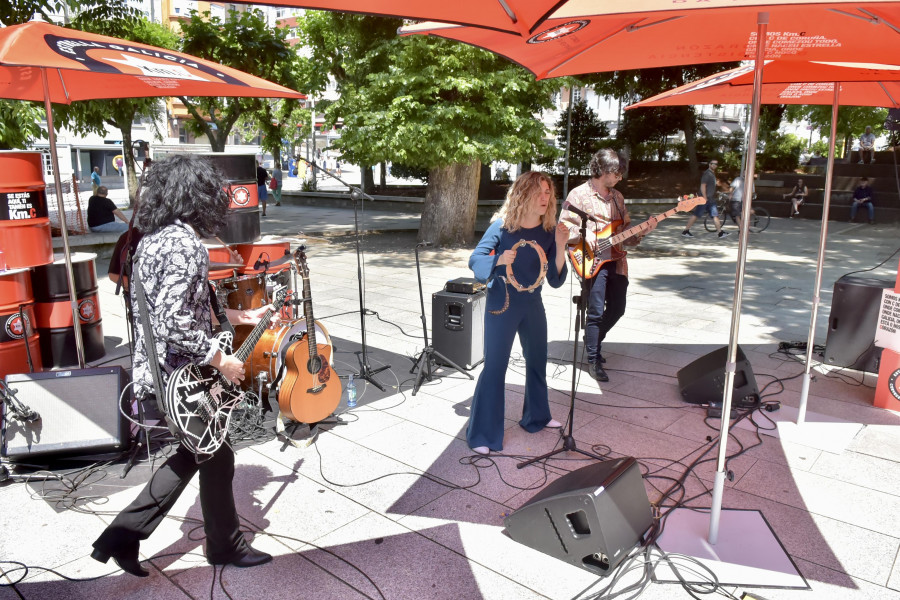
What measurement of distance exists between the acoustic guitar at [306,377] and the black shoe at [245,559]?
4.61 ft

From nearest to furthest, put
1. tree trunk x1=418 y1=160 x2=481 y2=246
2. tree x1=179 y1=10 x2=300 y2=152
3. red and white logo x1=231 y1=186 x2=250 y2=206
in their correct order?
red and white logo x1=231 y1=186 x2=250 y2=206 → tree trunk x1=418 y1=160 x2=481 y2=246 → tree x1=179 y1=10 x2=300 y2=152

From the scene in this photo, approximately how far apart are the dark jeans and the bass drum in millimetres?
2426

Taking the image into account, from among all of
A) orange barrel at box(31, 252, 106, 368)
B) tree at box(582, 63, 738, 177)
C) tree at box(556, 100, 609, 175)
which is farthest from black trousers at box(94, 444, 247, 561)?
tree at box(556, 100, 609, 175)

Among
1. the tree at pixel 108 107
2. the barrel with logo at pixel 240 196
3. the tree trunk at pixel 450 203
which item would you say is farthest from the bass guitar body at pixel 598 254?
the tree trunk at pixel 450 203

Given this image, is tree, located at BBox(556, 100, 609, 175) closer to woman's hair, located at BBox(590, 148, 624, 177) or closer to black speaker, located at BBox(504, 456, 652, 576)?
woman's hair, located at BBox(590, 148, 624, 177)

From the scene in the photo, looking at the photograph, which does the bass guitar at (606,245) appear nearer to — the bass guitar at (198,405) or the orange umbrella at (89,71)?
the orange umbrella at (89,71)

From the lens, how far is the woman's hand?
4.07 m

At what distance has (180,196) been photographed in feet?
9.05

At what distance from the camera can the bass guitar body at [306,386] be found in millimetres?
4535

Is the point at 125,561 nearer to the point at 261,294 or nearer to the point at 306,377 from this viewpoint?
the point at 306,377

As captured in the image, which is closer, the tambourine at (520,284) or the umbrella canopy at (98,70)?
the umbrella canopy at (98,70)

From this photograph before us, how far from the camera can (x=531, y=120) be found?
12156mm

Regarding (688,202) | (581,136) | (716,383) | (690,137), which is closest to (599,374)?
(716,383)

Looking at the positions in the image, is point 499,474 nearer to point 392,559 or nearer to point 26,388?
point 392,559
